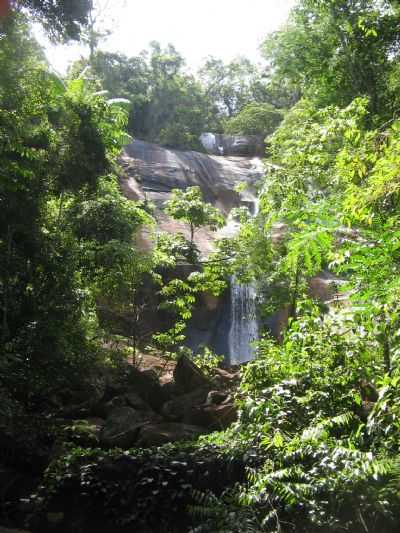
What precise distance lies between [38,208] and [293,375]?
5461 millimetres

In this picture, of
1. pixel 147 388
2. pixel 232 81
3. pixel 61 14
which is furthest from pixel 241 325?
pixel 232 81

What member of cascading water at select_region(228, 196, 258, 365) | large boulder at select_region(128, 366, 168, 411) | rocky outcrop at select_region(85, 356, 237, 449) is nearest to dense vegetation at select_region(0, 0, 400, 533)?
large boulder at select_region(128, 366, 168, 411)

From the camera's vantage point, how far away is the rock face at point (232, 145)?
3222 centimetres

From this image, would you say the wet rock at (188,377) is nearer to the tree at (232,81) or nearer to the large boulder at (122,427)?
the large boulder at (122,427)

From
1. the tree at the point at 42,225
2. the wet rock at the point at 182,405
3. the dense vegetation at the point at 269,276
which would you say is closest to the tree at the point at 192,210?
the dense vegetation at the point at 269,276

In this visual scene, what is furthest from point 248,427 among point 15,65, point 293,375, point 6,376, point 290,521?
point 15,65

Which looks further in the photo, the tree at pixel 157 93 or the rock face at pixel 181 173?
the tree at pixel 157 93

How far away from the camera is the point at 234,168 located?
2883cm

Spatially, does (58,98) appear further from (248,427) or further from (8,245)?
(248,427)

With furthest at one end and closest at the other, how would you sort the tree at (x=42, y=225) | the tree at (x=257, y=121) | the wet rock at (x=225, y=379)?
the tree at (x=257, y=121) < the wet rock at (x=225, y=379) < the tree at (x=42, y=225)

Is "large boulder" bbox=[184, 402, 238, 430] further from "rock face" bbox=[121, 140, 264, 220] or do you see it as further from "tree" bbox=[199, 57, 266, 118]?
"tree" bbox=[199, 57, 266, 118]

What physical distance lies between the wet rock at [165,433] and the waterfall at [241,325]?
9034mm

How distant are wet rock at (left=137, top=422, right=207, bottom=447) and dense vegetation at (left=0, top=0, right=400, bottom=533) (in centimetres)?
133

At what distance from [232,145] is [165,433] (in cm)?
2716
